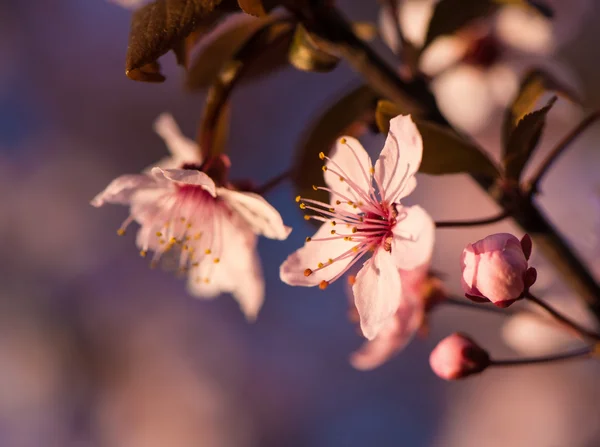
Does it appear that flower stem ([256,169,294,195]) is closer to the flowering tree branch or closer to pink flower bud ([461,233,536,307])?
the flowering tree branch

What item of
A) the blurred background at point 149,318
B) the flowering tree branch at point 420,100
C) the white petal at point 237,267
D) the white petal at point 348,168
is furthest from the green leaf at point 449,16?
the blurred background at point 149,318

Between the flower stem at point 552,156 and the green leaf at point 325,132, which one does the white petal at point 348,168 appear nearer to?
the green leaf at point 325,132

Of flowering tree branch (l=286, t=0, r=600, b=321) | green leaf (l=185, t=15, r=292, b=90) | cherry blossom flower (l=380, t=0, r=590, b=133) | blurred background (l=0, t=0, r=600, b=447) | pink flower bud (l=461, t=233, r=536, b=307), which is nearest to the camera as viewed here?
pink flower bud (l=461, t=233, r=536, b=307)

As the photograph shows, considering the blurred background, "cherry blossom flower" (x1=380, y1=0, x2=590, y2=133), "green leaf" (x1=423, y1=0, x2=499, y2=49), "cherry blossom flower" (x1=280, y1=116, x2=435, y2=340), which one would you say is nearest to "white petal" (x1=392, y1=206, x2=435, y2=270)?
"cherry blossom flower" (x1=280, y1=116, x2=435, y2=340)

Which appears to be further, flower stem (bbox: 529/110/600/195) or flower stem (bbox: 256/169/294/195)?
flower stem (bbox: 256/169/294/195)

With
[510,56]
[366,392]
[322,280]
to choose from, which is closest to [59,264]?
[366,392]

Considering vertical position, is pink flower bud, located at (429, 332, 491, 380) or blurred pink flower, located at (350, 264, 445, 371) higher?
pink flower bud, located at (429, 332, 491, 380)

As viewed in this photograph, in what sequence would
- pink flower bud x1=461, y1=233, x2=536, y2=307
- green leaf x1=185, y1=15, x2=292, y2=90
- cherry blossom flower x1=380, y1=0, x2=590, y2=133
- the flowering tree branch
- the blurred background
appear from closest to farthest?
pink flower bud x1=461, y1=233, x2=536, y2=307 < the flowering tree branch < green leaf x1=185, y1=15, x2=292, y2=90 < cherry blossom flower x1=380, y1=0, x2=590, y2=133 < the blurred background

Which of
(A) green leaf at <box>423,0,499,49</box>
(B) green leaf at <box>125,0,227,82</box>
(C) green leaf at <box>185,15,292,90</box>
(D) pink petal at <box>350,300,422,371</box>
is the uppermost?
(B) green leaf at <box>125,0,227,82</box>
